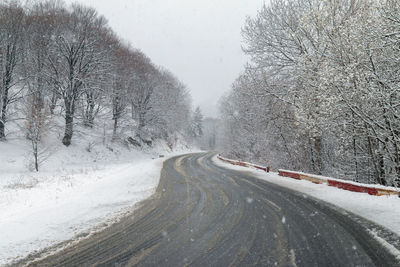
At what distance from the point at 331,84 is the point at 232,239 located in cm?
726

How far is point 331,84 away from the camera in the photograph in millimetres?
8531

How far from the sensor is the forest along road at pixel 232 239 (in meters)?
3.38

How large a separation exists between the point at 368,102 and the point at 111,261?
9.38 meters

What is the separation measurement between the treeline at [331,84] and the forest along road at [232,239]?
4040mm

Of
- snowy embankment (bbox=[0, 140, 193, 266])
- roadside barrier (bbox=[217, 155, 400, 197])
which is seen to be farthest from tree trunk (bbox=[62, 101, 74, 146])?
roadside barrier (bbox=[217, 155, 400, 197])

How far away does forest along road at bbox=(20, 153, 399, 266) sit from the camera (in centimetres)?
338

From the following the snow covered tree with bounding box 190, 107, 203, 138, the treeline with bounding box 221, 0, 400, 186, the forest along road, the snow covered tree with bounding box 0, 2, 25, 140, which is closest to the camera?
the forest along road

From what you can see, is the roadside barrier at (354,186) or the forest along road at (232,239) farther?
the roadside barrier at (354,186)

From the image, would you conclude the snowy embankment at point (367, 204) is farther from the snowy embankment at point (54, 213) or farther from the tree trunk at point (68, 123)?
the tree trunk at point (68, 123)

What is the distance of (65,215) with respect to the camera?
569cm

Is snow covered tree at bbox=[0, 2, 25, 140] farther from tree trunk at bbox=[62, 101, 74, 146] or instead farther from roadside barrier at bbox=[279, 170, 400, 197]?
roadside barrier at bbox=[279, 170, 400, 197]

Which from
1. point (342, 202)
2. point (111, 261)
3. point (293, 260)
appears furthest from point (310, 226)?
point (111, 261)

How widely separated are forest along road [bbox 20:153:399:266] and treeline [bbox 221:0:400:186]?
13.3 ft

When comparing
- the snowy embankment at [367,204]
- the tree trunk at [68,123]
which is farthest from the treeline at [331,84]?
the tree trunk at [68,123]
